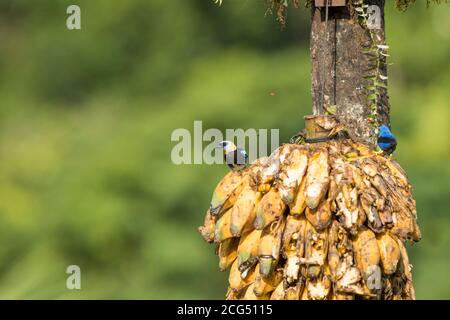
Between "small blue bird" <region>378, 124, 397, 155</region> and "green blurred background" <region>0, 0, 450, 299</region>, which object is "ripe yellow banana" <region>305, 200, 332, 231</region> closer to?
"small blue bird" <region>378, 124, 397, 155</region>

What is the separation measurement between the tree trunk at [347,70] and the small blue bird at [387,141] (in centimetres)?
5

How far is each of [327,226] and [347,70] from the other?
18.7 inches

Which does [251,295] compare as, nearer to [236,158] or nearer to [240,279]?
[240,279]

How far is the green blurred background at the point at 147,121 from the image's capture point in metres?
7.39

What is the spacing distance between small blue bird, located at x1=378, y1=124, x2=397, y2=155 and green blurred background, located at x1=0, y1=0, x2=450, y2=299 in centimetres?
448

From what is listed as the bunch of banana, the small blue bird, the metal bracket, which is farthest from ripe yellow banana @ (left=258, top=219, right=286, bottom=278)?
the metal bracket

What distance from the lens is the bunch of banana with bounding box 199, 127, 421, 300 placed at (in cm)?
227

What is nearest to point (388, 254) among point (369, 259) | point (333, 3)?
point (369, 259)

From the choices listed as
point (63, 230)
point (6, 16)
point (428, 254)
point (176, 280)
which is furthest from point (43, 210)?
point (428, 254)

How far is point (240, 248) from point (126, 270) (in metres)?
5.30

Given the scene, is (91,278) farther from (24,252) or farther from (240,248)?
(240,248)

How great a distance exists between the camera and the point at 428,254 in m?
7.26

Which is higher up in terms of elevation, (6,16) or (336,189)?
(6,16)

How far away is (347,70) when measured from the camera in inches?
100
